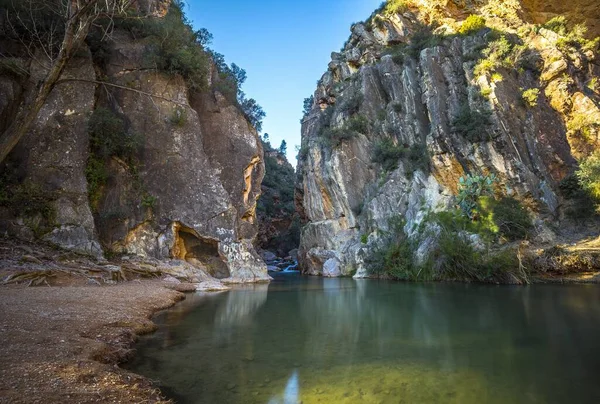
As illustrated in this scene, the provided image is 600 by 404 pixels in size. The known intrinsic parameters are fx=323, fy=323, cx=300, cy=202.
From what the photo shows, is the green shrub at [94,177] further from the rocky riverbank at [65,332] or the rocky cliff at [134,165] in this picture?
the rocky riverbank at [65,332]

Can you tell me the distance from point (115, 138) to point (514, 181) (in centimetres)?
2589

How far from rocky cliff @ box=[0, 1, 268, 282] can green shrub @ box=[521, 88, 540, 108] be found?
72.3 feet

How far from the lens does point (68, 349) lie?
408 cm

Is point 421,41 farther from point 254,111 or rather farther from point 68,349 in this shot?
point 68,349

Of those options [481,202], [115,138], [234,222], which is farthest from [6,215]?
[481,202]

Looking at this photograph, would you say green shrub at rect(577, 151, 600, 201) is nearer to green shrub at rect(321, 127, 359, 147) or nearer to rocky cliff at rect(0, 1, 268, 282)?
green shrub at rect(321, 127, 359, 147)

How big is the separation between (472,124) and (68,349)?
1085 inches

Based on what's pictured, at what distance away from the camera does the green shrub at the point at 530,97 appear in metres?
26.1

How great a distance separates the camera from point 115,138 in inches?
690

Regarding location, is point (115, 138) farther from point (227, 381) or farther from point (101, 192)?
point (227, 381)

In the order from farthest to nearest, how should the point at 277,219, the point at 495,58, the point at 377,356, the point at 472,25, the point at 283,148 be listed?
1. the point at 283,148
2. the point at 277,219
3. the point at 472,25
4. the point at 495,58
5. the point at 377,356

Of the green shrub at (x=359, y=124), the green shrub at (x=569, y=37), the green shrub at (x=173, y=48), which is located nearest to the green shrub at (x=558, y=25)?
the green shrub at (x=569, y=37)

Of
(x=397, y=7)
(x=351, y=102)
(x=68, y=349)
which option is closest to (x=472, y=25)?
(x=397, y=7)

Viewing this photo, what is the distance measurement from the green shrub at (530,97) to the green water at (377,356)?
2322cm
